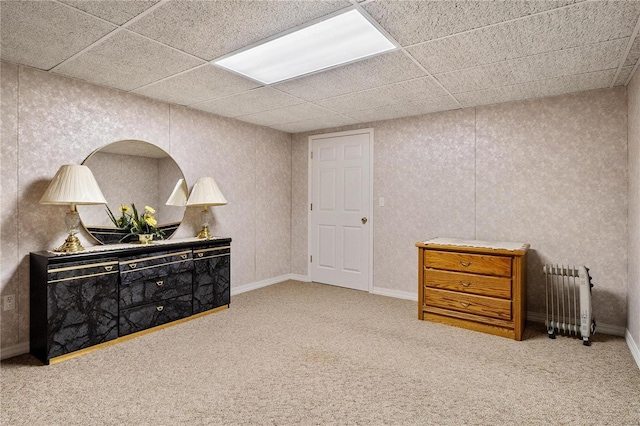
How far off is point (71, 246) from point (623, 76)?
4708mm

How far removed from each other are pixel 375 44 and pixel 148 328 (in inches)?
119

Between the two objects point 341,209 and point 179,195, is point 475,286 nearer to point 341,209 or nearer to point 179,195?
point 341,209

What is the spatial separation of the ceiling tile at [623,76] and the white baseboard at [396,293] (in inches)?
112

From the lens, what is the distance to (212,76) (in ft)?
9.61

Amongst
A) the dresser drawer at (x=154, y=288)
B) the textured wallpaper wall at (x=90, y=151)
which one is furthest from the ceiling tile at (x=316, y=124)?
the dresser drawer at (x=154, y=288)

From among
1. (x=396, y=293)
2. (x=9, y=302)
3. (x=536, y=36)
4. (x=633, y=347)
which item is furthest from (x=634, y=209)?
(x=9, y=302)

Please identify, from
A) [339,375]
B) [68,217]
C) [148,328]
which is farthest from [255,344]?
[68,217]

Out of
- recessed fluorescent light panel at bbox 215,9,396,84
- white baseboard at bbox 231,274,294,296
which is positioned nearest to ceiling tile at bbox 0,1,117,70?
recessed fluorescent light panel at bbox 215,9,396,84

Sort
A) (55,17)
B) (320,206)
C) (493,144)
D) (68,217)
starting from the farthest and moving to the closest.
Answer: (320,206), (493,144), (68,217), (55,17)

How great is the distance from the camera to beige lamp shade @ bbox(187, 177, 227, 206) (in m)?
3.78

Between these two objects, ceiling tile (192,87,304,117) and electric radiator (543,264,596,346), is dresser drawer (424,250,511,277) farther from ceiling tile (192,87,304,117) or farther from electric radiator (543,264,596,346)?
ceiling tile (192,87,304,117)

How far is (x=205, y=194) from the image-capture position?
3811 millimetres

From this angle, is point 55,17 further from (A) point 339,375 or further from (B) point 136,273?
(A) point 339,375

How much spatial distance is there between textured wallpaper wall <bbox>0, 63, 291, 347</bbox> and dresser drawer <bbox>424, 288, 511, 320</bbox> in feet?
8.02
